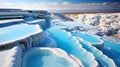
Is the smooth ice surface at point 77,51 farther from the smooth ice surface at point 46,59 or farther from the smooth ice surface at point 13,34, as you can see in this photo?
the smooth ice surface at point 13,34

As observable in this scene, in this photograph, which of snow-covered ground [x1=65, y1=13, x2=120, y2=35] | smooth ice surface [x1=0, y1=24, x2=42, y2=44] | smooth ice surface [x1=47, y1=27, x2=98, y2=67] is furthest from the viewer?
snow-covered ground [x1=65, y1=13, x2=120, y2=35]

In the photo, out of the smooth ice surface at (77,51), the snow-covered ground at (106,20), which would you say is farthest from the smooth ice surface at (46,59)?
the snow-covered ground at (106,20)

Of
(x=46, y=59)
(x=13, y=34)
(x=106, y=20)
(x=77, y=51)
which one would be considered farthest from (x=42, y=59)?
(x=106, y=20)

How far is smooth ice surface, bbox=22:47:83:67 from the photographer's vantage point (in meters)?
7.07

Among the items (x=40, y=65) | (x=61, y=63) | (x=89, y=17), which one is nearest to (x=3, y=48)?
(x=40, y=65)

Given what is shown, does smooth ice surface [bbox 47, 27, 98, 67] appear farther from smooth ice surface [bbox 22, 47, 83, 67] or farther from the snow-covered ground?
the snow-covered ground

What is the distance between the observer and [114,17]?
32.3 meters

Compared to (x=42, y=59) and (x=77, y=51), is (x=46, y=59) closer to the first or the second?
(x=42, y=59)

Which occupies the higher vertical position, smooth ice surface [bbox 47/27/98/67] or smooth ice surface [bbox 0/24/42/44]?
smooth ice surface [bbox 0/24/42/44]

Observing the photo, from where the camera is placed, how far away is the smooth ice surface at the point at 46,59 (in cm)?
707

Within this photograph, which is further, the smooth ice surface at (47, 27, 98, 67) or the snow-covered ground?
the snow-covered ground

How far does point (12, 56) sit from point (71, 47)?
20.0 ft

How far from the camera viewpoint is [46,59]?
7.54m

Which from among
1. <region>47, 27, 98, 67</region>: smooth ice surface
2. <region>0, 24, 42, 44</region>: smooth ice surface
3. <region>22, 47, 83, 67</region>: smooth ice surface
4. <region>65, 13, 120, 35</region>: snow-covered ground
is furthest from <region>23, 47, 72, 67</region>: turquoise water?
<region>65, 13, 120, 35</region>: snow-covered ground
